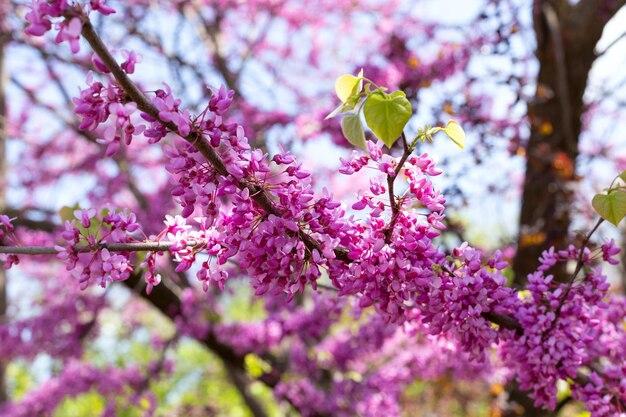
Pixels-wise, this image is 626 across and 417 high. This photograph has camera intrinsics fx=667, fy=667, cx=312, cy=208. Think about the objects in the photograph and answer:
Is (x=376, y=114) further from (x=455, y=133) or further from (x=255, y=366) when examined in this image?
(x=255, y=366)

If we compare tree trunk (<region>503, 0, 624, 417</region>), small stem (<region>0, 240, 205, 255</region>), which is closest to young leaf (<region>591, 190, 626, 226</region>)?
small stem (<region>0, 240, 205, 255</region>)

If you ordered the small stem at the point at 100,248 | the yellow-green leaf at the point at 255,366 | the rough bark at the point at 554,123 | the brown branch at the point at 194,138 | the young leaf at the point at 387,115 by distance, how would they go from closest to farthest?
the brown branch at the point at 194,138
the young leaf at the point at 387,115
the small stem at the point at 100,248
the rough bark at the point at 554,123
the yellow-green leaf at the point at 255,366

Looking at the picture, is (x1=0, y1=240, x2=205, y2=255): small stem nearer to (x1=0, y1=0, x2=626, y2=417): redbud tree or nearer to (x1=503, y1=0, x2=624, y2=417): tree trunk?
(x1=0, y1=0, x2=626, y2=417): redbud tree

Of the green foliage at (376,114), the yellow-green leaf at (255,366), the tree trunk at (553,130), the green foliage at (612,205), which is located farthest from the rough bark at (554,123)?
the green foliage at (376,114)

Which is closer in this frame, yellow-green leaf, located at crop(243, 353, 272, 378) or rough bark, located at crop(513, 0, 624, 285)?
rough bark, located at crop(513, 0, 624, 285)

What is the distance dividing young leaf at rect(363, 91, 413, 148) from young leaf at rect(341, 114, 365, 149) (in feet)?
0.13

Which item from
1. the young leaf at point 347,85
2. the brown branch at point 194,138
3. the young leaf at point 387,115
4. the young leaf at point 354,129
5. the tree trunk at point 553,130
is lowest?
the brown branch at point 194,138

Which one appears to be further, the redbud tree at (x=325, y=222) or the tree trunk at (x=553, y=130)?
the tree trunk at (x=553, y=130)

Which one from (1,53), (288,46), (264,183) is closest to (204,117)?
(264,183)

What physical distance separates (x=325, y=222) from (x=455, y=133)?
38cm

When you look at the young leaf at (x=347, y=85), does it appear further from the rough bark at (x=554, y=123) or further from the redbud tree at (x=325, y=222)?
the rough bark at (x=554, y=123)

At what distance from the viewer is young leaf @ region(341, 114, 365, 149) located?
1.48 metres

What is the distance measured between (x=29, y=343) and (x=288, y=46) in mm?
5425

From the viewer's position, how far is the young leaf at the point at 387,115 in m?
1.42
